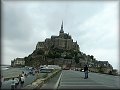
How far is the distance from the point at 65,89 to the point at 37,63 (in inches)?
7032

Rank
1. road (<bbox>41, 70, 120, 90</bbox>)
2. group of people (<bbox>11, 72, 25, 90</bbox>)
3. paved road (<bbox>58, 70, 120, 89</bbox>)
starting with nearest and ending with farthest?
1. group of people (<bbox>11, 72, 25, 90</bbox>)
2. road (<bbox>41, 70, 120, 90</bbox>)
3. paved road (<bbox>58, 70, 120, 89</bbox>)

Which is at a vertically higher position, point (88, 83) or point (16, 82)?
point (16, 82)

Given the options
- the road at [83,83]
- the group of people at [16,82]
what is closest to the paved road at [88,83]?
the road at [83,83]

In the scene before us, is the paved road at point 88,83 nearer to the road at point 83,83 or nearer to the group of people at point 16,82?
the road at point 83,83

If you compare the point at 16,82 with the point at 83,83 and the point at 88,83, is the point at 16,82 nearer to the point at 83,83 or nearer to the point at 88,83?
the point at 83,83

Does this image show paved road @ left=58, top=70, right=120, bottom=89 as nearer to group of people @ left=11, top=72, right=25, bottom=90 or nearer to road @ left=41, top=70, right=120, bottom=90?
road @ left=41, top=70, right=120, bottom=90

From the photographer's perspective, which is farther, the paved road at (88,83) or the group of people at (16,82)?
the paved road at (88,83)

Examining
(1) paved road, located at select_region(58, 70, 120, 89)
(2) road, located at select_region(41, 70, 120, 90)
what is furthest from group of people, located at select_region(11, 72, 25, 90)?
(1) paved road, located at select_region(58, 70, 120, 89)

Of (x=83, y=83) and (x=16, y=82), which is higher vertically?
(x=16, y=82)

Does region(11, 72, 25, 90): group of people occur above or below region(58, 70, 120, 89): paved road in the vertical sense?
above

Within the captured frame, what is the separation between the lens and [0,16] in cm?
1404

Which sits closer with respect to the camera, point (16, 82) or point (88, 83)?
point (16, 82)

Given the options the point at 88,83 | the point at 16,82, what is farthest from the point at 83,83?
the point at 16,82

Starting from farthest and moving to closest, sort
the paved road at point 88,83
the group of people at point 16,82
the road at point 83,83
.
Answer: the paved road at point 88,83, the road at point 83,83, the group of people at point 16,82
